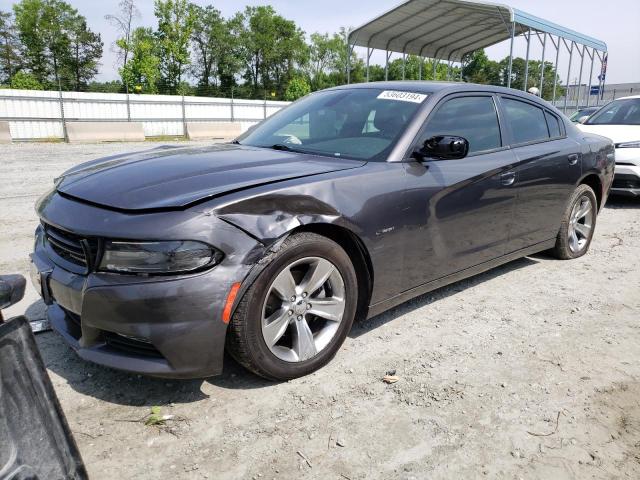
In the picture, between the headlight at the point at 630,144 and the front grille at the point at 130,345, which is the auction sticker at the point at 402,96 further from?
the headlight at the point at 630,144

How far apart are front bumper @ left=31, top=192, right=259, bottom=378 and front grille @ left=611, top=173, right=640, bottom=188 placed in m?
7.17

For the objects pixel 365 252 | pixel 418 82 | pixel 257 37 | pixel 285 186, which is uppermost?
pixel 257 37

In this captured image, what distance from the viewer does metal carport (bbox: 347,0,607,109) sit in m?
15.9

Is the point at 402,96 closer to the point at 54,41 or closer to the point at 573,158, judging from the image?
the point at 573,158

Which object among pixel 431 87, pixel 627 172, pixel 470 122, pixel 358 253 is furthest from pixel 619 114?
pixel 358 253

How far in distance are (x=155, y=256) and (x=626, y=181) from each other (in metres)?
7.59

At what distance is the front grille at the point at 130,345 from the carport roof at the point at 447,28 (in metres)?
15.8

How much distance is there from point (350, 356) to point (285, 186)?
1.10m

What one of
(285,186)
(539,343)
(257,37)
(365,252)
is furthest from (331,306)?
(257,37)

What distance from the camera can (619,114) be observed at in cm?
864

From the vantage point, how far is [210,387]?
8.45ft

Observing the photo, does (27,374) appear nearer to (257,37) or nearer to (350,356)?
(350,356)

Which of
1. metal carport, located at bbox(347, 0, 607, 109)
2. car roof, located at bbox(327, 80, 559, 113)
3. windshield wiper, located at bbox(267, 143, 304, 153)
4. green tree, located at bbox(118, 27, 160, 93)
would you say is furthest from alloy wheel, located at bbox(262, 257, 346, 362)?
green tree, located at bbox(118, 27, 160, 93)

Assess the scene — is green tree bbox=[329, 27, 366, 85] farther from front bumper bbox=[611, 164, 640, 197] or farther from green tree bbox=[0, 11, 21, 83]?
front bumper bbox=[611, 164, 640, 197]
